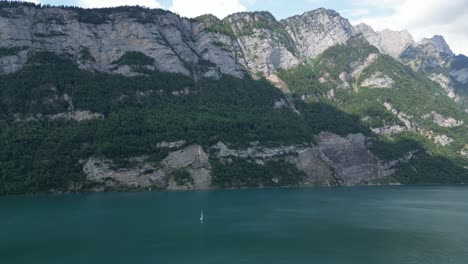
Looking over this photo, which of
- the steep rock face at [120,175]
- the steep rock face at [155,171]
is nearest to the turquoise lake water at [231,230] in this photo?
the steep rock face at [120,175]

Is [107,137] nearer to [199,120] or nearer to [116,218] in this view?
[199,120]

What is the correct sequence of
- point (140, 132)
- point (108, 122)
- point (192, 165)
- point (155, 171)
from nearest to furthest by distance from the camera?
point (155, 171) < point (192, 165) < point (140, 132) < point (108, 122)

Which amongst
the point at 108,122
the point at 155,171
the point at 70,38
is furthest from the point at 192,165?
the point at 70,38

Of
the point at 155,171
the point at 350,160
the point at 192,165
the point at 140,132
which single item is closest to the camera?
the point at 155,171

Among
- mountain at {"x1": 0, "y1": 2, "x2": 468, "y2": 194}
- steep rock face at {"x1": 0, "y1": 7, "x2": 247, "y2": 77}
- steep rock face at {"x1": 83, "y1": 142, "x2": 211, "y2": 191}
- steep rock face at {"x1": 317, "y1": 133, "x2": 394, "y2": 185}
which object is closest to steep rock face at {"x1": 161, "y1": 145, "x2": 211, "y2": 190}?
steep rock face at {"x1": 83, "y1": 142, "x2": 211, "y2": 191}

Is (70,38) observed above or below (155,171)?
above

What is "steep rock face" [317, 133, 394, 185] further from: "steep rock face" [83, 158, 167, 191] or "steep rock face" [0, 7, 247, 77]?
"steep rock face" [0, 7, 247, 77]

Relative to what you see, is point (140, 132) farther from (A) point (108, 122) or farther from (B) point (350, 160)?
(B) point (350, 160)

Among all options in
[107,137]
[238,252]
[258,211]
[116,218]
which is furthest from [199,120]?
[238,252]

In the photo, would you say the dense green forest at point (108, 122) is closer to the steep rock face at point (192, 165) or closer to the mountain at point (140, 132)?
the mountain at point (140, 132)

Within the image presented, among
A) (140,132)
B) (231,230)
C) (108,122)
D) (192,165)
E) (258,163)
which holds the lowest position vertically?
(231,230)
